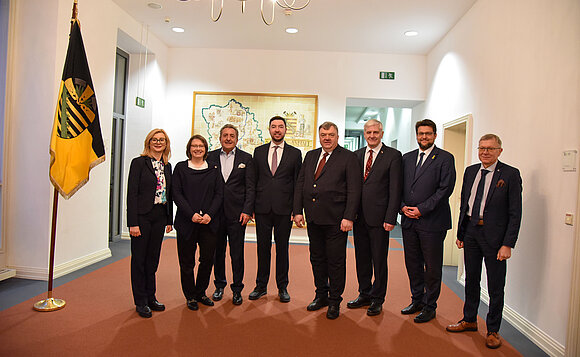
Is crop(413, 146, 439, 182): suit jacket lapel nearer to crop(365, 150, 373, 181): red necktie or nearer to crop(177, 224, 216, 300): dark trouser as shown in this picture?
crop(365, 150, 373, 181): red necktie

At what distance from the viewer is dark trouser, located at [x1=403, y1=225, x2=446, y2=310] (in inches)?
123

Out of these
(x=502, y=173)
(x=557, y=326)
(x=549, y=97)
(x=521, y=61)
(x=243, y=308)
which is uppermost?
(x=521, y=61)

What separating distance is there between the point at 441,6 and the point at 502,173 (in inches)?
111

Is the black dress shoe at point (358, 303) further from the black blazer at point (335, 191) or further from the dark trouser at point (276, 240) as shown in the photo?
the black blazer at point (335, 191)

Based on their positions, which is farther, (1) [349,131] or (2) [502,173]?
(1) [349,131]

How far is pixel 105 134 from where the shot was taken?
4762 millimetres

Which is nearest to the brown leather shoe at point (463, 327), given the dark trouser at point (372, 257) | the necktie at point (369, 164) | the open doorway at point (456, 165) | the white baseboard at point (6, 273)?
the dark trouser at point (372, 257)

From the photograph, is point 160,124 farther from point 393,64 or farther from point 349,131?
point 349,131

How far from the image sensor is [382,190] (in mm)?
3217

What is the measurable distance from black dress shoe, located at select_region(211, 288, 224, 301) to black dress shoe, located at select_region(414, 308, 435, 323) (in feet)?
5.58

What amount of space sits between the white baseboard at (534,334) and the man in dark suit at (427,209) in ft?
2.27

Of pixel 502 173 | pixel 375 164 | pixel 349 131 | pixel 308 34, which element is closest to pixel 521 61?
pixel 502 173

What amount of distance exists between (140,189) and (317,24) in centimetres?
369

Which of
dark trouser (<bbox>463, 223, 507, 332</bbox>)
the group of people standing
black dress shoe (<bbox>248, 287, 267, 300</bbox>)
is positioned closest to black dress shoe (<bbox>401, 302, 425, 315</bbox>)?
the group of people standing
